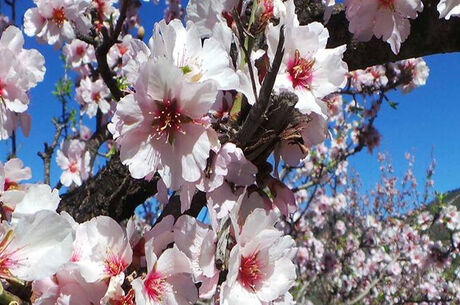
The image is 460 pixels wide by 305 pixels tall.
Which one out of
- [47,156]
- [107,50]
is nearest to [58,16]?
[107,50]

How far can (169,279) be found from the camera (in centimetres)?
92

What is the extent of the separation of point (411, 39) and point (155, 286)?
4.50ft

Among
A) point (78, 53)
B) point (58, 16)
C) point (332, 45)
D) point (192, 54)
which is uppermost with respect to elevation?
point (78, 53)

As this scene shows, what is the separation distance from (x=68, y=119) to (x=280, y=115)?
3.44 meters

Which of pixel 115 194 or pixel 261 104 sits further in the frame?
pixel 115 194

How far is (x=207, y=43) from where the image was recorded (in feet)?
3.01

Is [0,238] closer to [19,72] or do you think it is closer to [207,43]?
[207,43]

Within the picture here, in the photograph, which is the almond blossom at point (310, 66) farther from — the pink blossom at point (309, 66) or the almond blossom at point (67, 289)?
the almond blossom at point (67, 289)

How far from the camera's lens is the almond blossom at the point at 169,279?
0.90m

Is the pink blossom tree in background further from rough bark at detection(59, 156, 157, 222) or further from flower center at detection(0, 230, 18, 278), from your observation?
rough bark at detection(59, 156, 157, 222)

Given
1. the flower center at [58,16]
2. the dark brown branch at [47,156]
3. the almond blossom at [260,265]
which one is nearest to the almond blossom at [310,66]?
the almond blossom at [260,265]

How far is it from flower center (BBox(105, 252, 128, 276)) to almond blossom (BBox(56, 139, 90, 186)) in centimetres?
286

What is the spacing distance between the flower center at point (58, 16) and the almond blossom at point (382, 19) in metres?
1.81

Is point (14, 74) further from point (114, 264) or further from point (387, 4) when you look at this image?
point (387, 4)
